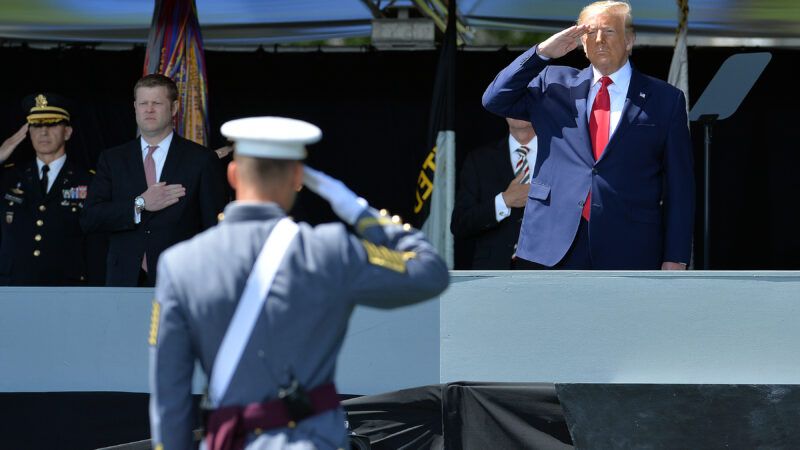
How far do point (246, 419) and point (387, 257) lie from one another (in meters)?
0.44

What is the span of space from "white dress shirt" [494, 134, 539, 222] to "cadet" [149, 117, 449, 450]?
3.14 meters

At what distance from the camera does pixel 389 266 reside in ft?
9.03

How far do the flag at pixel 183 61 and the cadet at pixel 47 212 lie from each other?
2.33 ft

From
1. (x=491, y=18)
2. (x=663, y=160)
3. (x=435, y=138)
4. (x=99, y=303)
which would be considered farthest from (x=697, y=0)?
(x=99, y=303)


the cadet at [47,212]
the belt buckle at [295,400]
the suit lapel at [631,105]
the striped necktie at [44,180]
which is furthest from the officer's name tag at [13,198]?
the belt buckle at [295,400]

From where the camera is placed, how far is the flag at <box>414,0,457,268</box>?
258 inches

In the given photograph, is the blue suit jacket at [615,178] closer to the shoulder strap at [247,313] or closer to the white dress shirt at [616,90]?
the white dress shirt at [616,90]

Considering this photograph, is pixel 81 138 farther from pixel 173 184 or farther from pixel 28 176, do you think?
pixel 173 184

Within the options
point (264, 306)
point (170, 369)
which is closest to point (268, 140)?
point (264, 306)

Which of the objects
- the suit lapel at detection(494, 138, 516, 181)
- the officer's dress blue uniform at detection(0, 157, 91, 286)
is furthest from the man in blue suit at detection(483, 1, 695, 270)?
the officer's dress blue uniform at detection(0, 157, 91, 286)

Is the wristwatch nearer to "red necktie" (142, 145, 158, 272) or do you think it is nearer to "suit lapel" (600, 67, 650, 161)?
"red necktie" (142, 145, 158, 272)

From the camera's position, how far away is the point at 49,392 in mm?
4762

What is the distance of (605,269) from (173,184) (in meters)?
1.92

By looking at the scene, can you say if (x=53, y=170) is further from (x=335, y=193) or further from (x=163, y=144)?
(x=335, y=193)
